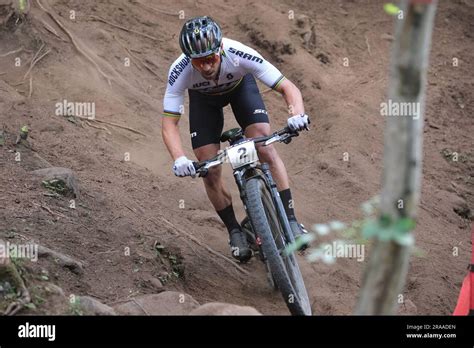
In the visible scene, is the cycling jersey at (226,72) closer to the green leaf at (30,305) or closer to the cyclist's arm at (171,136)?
the cyclist's arm at (171,136)

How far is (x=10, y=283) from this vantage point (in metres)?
4.62

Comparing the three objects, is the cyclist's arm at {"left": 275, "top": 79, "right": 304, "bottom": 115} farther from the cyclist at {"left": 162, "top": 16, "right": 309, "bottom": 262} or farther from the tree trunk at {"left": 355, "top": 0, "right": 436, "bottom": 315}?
the tree trunk at {"left": 355, "top": 0, "right": 436, "bottom": 315}

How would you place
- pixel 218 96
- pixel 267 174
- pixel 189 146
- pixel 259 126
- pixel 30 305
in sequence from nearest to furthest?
pixel 30 305 < pixel 267 174 < pixel 259 126 < pixel 218 96 < pixel 189 146

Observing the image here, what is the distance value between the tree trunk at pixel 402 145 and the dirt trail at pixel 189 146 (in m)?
3.25

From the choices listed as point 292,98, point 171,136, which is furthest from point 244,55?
point 171,136

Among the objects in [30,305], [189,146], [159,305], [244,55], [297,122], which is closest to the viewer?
[30,305]

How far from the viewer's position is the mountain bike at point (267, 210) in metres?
5.21

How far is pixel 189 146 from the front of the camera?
876 cm

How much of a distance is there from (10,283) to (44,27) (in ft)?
17.0

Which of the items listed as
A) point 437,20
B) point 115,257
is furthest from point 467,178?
point 115,257

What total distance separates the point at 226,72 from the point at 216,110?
44cm

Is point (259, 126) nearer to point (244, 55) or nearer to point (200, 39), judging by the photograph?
point (244, 55)

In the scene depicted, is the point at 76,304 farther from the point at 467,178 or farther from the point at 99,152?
the point at 467,178

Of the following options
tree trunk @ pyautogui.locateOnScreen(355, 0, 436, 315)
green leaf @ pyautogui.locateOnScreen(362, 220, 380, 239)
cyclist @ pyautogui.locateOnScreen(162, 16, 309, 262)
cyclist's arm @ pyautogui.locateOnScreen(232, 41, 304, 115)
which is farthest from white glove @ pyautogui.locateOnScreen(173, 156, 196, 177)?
green leaf @ pyautogui.locateOnScreen(362, 220, 380, 239)
